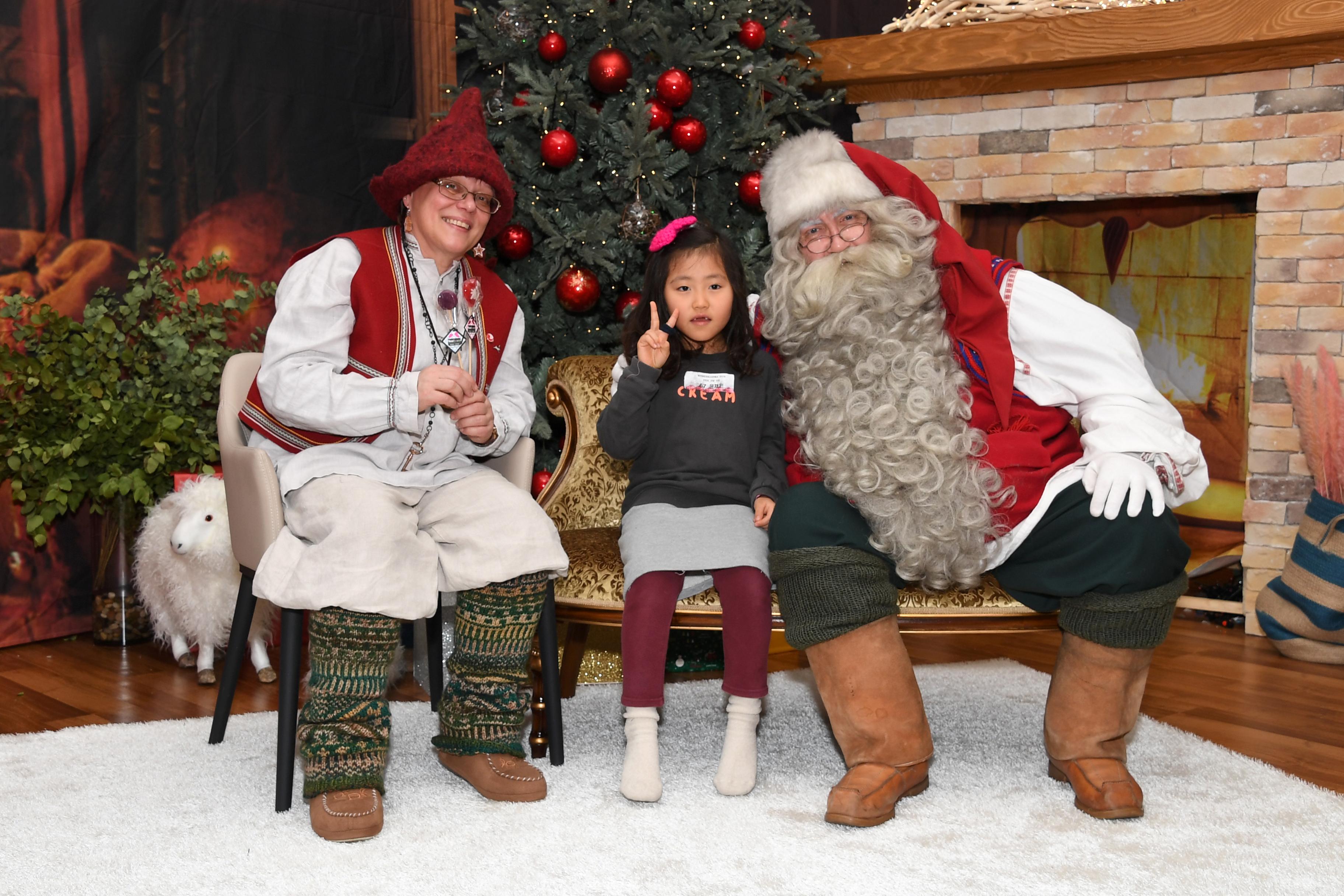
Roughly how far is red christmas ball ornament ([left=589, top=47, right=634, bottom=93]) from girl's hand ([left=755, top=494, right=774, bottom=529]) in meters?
1.51

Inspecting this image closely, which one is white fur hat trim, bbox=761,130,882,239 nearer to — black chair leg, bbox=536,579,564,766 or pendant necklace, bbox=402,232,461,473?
pendant necklace, bbox=402,232,461,473

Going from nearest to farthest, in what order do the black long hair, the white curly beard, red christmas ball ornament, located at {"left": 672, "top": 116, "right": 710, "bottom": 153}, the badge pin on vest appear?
the white curly beard → the badge pin on vest → the black long hair → red christmas ball ornament, located at {"left": 672, "top": 116, "right": 710, "bottom": 153}

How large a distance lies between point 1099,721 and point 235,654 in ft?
5.88

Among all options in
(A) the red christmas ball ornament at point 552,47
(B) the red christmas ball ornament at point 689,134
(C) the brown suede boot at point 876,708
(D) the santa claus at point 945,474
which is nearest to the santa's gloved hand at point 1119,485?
(D) the santa claus at point 945,474

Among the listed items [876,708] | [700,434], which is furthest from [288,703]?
[876,708]

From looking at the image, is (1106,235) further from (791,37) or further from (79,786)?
(79,786)

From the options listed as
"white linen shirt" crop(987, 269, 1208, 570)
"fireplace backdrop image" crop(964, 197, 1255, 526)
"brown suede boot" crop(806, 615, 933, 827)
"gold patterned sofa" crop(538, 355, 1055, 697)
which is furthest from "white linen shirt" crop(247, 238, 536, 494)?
"fireplace backdrop image" crop(964, 197, 1255, 526)

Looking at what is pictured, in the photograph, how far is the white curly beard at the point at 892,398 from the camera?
222 cm

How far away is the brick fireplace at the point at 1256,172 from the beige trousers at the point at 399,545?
8.36ft

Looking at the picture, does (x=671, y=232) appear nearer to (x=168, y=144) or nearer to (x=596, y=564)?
(x=596, y=564)

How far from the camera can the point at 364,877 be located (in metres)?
1.91

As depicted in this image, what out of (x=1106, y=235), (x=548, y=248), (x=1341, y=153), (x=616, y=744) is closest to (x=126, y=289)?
(x=548, y=248)

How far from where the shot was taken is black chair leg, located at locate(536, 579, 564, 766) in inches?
96.0

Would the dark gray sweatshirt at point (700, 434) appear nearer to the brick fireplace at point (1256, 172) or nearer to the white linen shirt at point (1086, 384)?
the white linen shirt at point (1086, 384)
